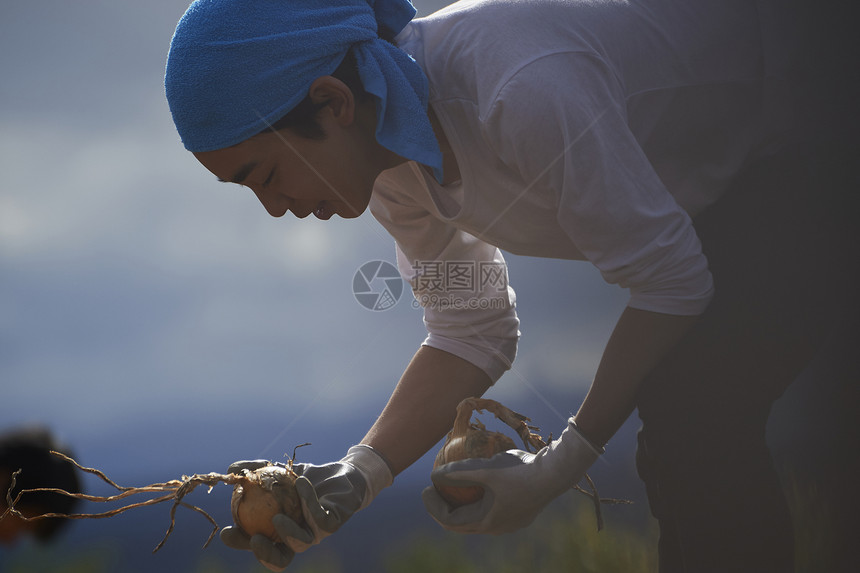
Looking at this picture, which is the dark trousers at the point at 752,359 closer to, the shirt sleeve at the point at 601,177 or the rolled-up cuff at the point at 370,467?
the shirt sleeve at the point at 601,177

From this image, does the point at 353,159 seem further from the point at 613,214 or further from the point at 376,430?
the point at 376,430

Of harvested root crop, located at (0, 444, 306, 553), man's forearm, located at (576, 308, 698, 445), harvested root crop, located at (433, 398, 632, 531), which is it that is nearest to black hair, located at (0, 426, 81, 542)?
harvested root crop, located at (0, 444, 306, 553)

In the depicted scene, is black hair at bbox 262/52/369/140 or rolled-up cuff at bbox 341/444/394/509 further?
rolled-up cuff at bbox 341/444/394/509

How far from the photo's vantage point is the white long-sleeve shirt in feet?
2.76

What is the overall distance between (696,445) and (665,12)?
1.97 feet

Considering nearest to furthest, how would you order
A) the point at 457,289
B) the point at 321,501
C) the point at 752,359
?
1. the point at 752,359
2. the point at 321,501
3. the point at 457,289

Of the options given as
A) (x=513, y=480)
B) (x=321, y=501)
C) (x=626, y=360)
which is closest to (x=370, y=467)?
(x=321, y=501)

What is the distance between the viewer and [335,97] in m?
0.95

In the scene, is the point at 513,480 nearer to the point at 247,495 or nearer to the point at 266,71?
the point at 247,495

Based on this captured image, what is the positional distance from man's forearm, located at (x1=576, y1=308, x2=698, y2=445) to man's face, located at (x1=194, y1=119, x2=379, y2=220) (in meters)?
0.41

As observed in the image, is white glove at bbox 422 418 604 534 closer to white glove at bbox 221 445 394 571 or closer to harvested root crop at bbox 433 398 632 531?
harvested root crop at bbox 433 398 632 531

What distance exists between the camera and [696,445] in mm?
941

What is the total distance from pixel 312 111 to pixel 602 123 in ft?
1.25

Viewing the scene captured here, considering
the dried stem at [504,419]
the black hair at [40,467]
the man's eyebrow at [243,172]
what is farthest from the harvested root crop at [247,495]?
the black hair at [40,467]
